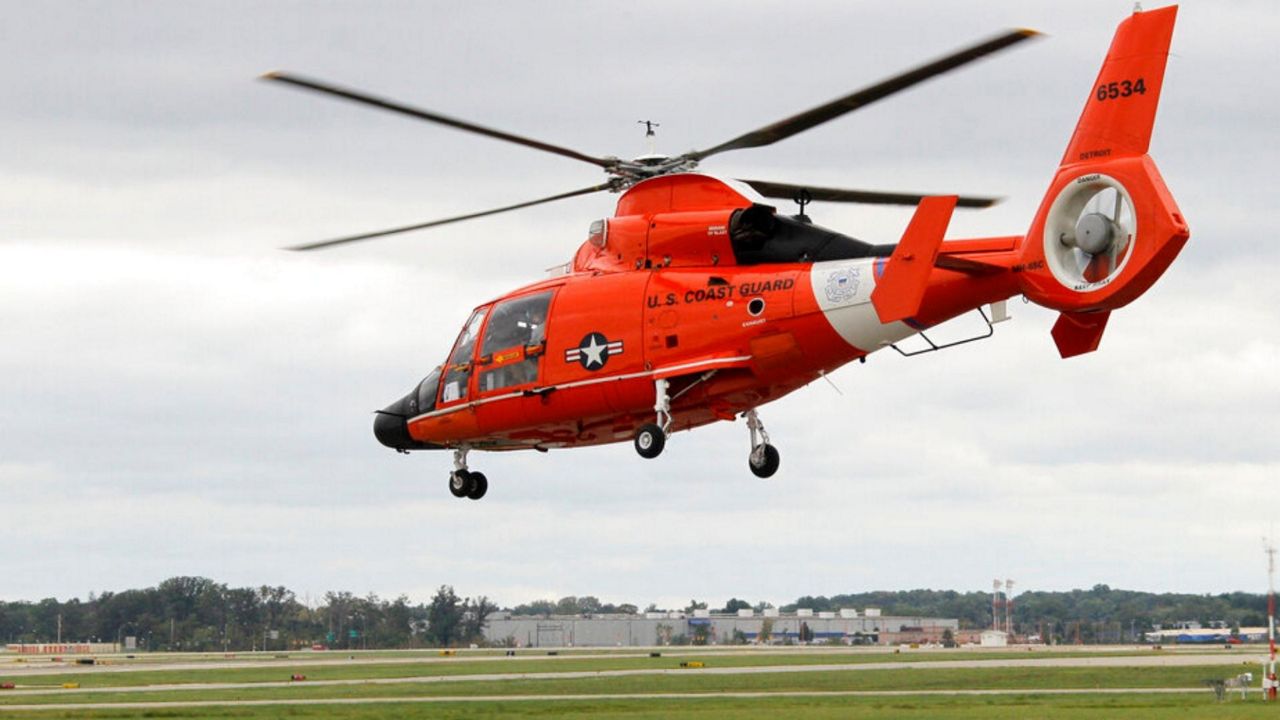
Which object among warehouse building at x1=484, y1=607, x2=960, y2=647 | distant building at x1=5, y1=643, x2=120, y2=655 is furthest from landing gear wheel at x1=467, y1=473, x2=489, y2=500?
warehouse building at x1=484, y1=607, x2=960, y2=647

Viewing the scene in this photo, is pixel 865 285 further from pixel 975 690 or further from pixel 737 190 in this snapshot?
pixel 975 690

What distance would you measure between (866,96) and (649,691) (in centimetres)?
3161

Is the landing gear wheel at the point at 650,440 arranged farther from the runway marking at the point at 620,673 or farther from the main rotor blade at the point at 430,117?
the runway marking at the point at 620,673

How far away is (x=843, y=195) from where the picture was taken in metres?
35.7

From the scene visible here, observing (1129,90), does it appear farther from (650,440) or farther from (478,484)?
(478,484)

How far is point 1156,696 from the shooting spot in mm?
53656

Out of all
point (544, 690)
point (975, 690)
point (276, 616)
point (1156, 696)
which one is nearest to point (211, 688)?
point (544, 690)

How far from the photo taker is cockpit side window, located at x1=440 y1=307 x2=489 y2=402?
38500 mm

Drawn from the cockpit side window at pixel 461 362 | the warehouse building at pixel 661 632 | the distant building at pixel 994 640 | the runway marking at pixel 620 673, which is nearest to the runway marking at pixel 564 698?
the runway marking at pixel 620 673

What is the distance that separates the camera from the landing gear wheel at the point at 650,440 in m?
33.5

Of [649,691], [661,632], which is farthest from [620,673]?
[661,632]

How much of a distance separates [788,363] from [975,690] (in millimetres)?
28369

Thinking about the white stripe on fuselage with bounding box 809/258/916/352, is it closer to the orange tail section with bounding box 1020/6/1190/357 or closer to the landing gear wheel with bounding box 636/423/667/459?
the orange tail section with bounding box 1020/6/1190/357

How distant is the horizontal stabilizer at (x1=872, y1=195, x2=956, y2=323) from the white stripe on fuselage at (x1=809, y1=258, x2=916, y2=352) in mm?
670
